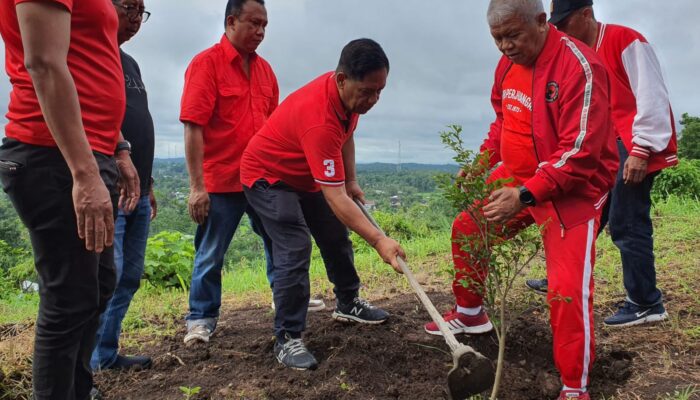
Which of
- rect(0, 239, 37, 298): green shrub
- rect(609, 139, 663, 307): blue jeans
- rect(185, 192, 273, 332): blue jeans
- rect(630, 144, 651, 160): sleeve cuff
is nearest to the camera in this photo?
rect(630, 144, 651, 160): sleeve cuff

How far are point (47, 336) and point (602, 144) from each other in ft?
A: 8.70

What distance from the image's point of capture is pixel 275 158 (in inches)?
137

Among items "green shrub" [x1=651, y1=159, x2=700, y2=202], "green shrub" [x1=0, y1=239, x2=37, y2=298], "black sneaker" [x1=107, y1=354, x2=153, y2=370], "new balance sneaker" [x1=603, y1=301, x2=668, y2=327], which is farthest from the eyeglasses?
"green shrub" [x1=651, y1=159, x2=700, y2=202]

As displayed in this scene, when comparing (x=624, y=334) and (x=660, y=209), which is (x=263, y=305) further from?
(x=660, y=209)

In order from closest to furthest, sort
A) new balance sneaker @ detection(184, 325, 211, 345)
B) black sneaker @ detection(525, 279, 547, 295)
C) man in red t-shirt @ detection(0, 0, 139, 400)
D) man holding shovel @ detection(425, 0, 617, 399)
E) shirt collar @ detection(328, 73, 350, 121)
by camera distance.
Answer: man in red t-shirt @ detection(0, 0, 139, 400) < man holding shovel @ detection(425, 0, 617, 399) < shirt collar @ detection(328, 73, 350, 121) < new balance sneaker @ detection(184, 325, 211, 345) < black sneaker @ detection(525, 279, 547, 295)

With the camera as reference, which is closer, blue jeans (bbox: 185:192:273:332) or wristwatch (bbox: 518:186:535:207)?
wristwatch (bbox: 518:186:535:207)

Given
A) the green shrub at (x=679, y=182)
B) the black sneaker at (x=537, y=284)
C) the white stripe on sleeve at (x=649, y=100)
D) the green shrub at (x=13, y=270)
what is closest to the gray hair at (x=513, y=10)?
the white stripe on sleeve at (x=649, y=100)

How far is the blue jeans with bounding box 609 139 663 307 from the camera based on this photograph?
11.9ft

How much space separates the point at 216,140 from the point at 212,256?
2.72 feet

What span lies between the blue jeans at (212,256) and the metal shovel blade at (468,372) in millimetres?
2013

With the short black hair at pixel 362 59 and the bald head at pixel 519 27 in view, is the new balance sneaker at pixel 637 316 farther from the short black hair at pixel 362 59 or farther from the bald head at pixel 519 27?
the short black hair at pixel 362 59

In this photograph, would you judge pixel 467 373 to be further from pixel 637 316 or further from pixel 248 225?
pixel 248 225

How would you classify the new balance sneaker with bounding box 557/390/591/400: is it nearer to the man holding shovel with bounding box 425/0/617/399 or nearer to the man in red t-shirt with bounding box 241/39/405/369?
the man holding shovel with bounding box 425/0/617/399

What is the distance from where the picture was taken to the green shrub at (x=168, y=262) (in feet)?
22.2
